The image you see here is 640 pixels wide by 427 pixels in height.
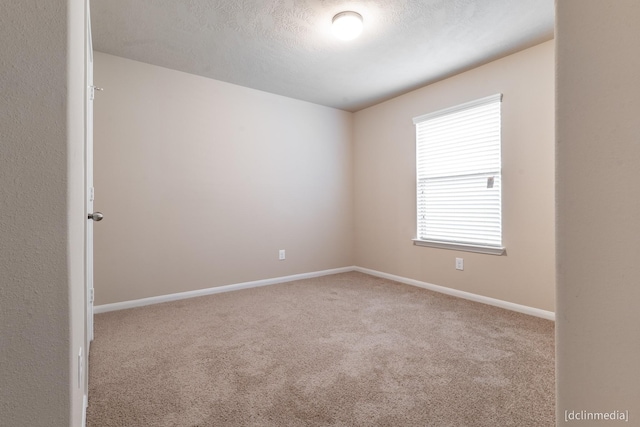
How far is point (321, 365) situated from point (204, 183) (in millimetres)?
2408

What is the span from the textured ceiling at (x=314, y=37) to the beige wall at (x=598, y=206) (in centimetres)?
192

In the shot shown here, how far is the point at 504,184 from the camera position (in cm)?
298

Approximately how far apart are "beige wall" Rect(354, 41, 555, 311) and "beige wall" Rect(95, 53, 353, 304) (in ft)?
2.76

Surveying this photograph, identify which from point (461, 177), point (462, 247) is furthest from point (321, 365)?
point (461, 177)

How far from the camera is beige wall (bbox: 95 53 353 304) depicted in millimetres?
2957

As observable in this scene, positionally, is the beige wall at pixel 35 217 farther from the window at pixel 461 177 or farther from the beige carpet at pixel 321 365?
the window at pixel 461 177

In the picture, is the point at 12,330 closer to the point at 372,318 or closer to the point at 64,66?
the point at 64,66

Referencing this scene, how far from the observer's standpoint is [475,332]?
2.40 meters

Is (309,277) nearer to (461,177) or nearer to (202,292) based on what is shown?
(202,292)

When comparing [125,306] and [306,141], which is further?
[306,141]

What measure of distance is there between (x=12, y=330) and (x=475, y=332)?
2.66 meters

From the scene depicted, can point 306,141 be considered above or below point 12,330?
above

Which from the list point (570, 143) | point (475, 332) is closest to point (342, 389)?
point (475, 332)

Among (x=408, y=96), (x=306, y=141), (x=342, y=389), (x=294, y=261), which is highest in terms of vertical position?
(x=408, y=96)
